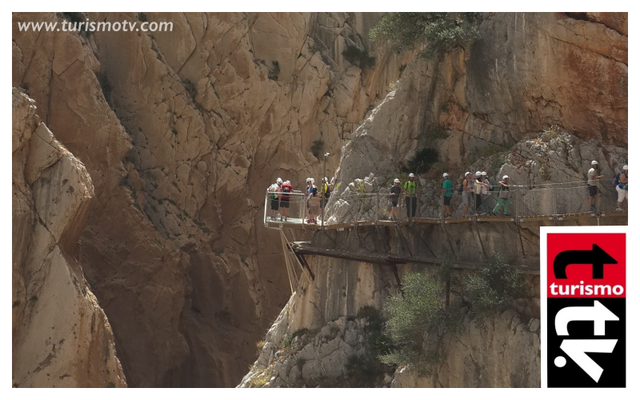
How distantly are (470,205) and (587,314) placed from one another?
5835mm

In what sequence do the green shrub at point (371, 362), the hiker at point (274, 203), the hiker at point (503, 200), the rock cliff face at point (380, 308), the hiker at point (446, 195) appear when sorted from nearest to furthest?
the rock cliff face at point (380, 308) < the hiker at point (503, 200) < the hiker at point (446, 195) < the green shrub at point (371, 362) < the hiker at point (274, 203)

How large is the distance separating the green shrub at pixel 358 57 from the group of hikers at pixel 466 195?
76.2ft

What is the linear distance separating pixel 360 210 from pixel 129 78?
2526cm

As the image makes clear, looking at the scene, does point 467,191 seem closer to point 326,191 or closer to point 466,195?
point 466,195

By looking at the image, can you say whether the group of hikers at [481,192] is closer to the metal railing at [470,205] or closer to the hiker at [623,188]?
the metal railing at [470,205]

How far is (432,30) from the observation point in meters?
31.0

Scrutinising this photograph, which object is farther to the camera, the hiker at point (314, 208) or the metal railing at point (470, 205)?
the hiker at point (314, 208)

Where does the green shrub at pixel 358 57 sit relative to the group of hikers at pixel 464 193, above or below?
above

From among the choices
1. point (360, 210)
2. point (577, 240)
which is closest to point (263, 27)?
point (360, 210)

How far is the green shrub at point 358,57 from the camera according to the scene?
54.7 metres

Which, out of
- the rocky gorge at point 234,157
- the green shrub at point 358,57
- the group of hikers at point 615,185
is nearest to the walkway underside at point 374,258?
the rocky gorge at point 234,157

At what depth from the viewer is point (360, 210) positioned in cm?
3086

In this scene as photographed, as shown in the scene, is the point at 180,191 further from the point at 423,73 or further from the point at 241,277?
the point at 423,73

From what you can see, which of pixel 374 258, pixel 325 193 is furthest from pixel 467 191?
pixel 325 193
